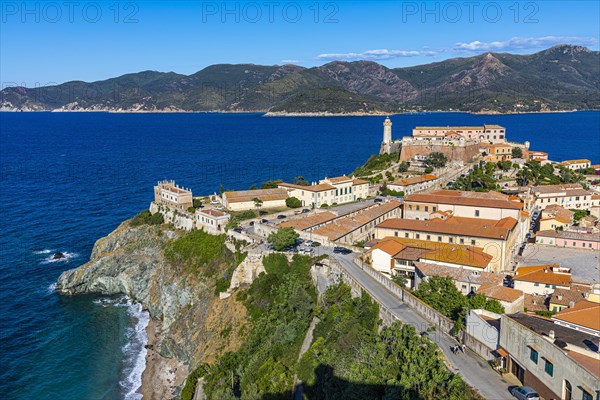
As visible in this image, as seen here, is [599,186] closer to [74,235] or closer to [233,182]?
[233,182]

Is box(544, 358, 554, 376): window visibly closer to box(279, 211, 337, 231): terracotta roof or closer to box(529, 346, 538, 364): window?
box(529, 346, 538, 364): window

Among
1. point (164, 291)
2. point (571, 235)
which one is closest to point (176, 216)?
point (164, 291)

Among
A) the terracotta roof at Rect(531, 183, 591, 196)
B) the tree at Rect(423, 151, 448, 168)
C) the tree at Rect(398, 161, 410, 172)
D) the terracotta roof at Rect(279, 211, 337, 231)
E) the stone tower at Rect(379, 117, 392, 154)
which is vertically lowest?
the terracotta roof at Rect(279, 211, 337, 231)

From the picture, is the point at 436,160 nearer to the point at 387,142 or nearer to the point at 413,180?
the point at 413,180

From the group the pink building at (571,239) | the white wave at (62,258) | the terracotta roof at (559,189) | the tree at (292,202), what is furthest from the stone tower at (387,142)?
the white wave at (62,258)

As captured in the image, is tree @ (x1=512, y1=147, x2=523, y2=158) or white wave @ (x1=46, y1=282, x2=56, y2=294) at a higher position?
tree @ (x1=512, y1=147, x2=523, y2=158)

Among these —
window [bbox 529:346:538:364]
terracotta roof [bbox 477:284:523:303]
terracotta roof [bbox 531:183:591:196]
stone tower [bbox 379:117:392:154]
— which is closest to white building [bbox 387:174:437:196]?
terracotta roof [bbox 531:183:591:196]

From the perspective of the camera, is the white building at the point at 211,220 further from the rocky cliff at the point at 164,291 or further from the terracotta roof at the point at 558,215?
the terracotta roof at the point at 558,215

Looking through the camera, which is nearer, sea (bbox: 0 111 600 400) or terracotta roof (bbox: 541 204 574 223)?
sea (bbox: 0 111 600 400)
